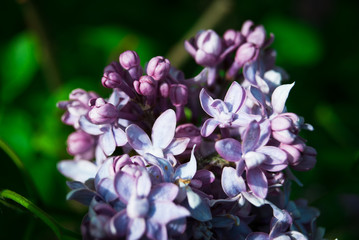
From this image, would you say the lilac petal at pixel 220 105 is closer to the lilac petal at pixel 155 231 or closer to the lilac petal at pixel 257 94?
the lilac petal at pixel 257 94

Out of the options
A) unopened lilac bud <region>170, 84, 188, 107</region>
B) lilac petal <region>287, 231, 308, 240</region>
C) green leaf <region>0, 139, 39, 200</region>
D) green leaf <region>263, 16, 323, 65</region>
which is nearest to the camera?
lilac petal <region>287, 231, 308, 240</region>

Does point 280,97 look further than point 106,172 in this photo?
Yes

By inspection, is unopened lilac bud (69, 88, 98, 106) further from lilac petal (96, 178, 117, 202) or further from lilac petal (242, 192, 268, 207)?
lilac petal (242, 192, 268, 207)

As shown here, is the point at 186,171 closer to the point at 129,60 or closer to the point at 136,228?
the point at 136,228

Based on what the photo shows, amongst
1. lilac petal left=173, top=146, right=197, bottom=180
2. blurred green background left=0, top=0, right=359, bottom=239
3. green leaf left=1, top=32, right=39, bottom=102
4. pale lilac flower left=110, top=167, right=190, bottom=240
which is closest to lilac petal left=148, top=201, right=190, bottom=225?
pale lilac flower left=110, top=167, right=190, bottom=240

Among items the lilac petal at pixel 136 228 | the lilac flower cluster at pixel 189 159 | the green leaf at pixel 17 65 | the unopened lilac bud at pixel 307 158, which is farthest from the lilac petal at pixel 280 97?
the green leaf at pixel 17 65

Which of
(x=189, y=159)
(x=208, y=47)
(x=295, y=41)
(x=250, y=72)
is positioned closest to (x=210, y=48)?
(x=208, y=47)
